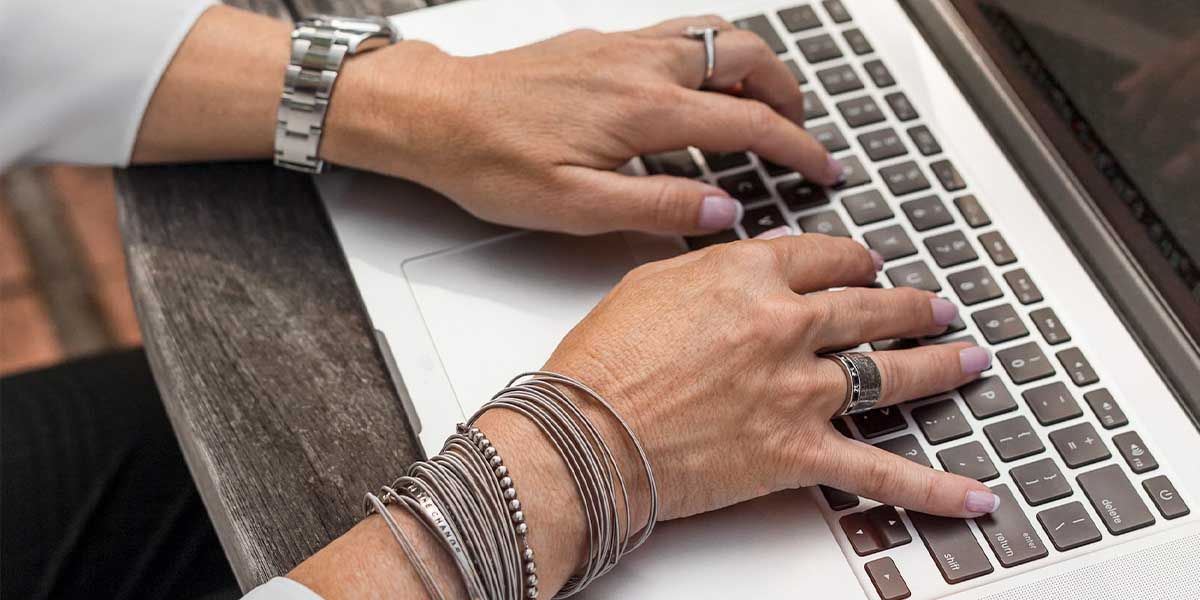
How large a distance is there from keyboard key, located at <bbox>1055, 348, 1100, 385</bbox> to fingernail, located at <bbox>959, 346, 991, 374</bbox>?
6cm

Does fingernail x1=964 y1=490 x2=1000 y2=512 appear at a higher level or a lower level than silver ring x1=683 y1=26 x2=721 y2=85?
lower

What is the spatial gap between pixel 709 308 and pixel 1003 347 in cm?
19

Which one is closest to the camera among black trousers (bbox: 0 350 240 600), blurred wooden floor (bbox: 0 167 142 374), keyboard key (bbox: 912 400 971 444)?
keyboard key (bbox: 912 400 971 444)

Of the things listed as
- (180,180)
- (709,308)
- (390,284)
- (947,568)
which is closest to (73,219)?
(180,180)

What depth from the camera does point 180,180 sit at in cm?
79

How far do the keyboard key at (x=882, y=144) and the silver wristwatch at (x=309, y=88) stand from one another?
36 cm

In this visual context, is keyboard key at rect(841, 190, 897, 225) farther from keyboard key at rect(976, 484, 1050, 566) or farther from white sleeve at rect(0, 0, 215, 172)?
white sleeve at rect(0, 0, 215, 172)

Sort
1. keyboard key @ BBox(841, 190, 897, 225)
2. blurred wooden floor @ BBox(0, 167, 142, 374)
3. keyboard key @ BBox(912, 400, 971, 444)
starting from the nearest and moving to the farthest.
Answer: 1. keyboard key @ BBox(912, 400, 971, 444)
2. keyboard key @ BBox(841, 190, 897, 225)
3. blurred wooden floor @ BBox(0, 167, 142, 374)

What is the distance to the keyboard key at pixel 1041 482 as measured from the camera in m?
0.63

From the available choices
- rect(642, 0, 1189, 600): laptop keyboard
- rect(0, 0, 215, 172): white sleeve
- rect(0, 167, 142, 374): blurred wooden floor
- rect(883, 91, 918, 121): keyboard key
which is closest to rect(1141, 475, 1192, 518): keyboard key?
rect(642, 0, 1189, 600): laptop keyboard

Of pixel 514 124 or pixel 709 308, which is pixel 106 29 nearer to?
pixel 514 124

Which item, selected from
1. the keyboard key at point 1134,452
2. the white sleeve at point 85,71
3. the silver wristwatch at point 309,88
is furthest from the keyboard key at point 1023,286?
the white sleeve at point 85,71

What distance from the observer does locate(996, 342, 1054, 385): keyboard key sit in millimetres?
683

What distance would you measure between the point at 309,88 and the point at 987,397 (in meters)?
0.49
